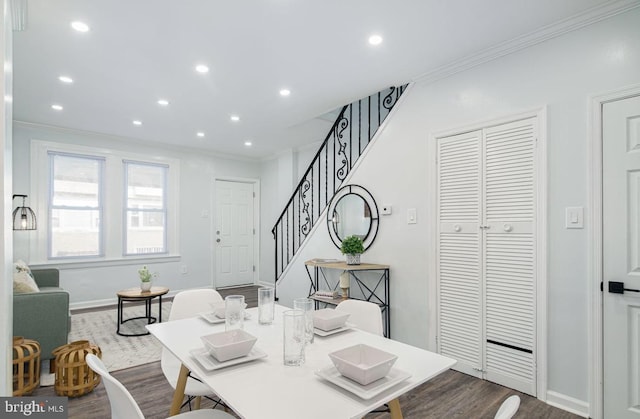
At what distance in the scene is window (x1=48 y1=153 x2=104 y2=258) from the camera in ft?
16.5

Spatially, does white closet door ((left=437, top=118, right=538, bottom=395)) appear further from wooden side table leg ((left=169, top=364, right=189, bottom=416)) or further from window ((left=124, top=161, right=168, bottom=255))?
window ((left=124, top=161, right=168, bottom=255))

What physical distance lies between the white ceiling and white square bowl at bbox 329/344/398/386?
2.09 metres

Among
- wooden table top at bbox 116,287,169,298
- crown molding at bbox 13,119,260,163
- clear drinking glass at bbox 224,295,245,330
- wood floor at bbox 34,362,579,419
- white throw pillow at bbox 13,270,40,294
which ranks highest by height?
crown molding at bbox 13,119,260,163

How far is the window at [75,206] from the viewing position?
5035 millimetres

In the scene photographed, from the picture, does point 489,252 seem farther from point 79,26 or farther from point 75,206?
point 75,206

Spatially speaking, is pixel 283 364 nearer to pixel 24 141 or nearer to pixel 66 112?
pixel 66 112

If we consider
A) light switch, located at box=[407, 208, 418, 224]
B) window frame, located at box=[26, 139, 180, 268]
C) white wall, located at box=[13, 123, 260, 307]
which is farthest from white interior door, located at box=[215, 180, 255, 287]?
light switch, located at box=[407, 208, 418, 224]

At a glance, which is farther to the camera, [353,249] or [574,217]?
[353,249]

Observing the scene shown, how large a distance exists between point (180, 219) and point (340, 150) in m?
3.32

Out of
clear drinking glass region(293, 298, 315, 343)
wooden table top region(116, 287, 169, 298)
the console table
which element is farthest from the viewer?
wooden table top region(116, 287, 169, 298)

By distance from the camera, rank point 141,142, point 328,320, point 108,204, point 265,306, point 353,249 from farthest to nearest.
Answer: point 141,142 → point 108,204 → point 353,249 → point 265,306 → point 328,320

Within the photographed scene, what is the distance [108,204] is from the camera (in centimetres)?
543

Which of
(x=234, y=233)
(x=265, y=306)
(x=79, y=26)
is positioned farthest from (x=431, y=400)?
(x=234, y=233)

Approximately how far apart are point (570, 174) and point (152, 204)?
231 inches
